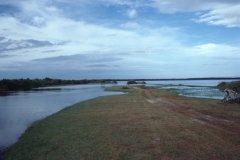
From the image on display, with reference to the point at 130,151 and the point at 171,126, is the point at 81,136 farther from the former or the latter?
the point at 171,126

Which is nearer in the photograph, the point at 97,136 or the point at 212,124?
the point at 97,136

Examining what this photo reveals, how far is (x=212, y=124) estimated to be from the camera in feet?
40.2

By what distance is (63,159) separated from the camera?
25.1 ft

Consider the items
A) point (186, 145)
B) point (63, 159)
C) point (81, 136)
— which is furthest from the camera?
point (81, 136)

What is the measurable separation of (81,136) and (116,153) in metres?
3.00

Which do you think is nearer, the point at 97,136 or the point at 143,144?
the point at 143,144

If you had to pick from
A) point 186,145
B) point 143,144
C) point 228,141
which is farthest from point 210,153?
point 143,144

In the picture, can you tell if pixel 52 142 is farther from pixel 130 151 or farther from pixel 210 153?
pixel 210 153

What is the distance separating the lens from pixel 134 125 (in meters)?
12.4

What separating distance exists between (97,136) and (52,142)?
2012mm

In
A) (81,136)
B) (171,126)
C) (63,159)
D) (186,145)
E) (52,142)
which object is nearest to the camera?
(63,159)

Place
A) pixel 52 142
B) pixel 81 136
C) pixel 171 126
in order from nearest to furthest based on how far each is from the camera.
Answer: pixel 52 142 → pixel 81 136 → pixel 171 126

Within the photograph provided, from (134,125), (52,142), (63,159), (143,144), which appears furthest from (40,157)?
(134,125)

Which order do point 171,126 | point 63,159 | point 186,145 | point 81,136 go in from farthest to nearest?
point 171,126
point 81,136
point 186,145
point 63,159
